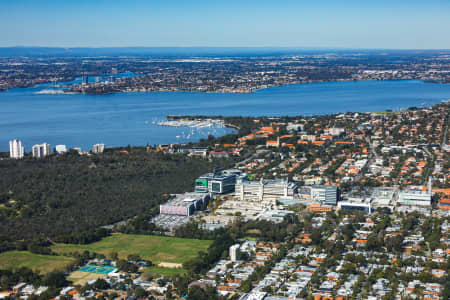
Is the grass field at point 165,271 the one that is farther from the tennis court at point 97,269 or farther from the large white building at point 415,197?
the large white building at point 415,197

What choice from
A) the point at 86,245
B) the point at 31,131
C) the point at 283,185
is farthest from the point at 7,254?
the point at 31,131

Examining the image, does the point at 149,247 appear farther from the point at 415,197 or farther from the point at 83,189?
the point at 415,197

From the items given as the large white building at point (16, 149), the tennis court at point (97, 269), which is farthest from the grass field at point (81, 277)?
the large white building at point (16, 149)

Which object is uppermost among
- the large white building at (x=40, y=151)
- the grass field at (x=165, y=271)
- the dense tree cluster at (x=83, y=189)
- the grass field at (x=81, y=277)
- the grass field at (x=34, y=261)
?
the large white building at (x=40, y=151)

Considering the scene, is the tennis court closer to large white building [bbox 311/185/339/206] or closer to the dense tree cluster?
the dense tree cluster

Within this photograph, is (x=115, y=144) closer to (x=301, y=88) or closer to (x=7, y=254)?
(x=7, y=254)

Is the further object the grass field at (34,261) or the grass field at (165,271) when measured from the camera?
the grass field at (34,261)

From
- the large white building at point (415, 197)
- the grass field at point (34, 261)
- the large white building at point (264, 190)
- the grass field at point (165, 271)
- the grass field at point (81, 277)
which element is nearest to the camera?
the grass field at point (81, 277)

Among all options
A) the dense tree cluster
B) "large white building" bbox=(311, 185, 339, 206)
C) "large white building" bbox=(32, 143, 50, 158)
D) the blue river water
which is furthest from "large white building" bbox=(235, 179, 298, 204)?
the blue river water
